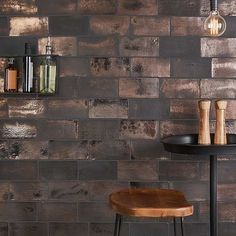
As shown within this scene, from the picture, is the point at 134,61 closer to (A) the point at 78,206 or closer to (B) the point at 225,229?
(A) the point at 78,206

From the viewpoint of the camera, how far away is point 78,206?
97.3 inches

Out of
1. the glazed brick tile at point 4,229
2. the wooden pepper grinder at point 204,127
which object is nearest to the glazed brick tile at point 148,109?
the wooden pepper grinder at point 204,127

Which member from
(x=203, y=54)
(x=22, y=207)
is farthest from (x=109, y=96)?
(x=22, y=207)

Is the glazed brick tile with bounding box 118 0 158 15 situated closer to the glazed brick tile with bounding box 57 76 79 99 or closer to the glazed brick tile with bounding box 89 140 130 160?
the glazed brick tile with bounding box 57 76 79 99

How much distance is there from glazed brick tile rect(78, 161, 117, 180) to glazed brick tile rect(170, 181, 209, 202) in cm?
36

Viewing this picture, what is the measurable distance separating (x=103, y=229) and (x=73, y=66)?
986 mm

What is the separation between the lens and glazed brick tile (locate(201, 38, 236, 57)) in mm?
2443

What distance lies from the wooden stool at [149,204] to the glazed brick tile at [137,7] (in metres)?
1.07

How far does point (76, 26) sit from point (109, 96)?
458 mm

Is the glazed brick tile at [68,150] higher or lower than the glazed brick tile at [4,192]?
higher

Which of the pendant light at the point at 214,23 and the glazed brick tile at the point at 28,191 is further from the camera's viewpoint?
the glazed brick tile at the point at 28,191

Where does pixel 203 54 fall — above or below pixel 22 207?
above

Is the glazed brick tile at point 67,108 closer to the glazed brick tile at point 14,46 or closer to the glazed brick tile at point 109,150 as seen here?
the glazed brick tile at point 109,150

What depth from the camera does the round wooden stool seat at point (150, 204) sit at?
170 cm
